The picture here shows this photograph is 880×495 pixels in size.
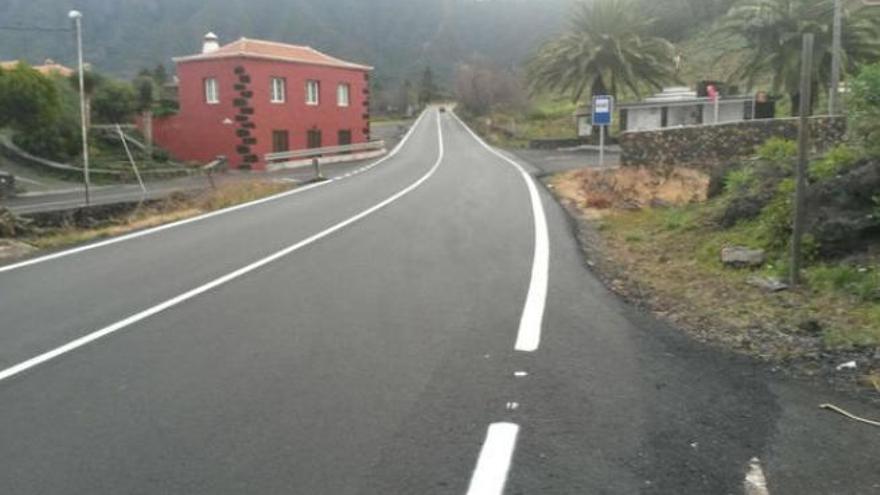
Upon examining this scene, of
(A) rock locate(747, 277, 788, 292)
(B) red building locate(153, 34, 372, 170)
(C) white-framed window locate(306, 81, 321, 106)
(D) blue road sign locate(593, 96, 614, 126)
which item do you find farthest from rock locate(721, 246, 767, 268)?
(C) white-framed window locate(306, 81, 321, 106)

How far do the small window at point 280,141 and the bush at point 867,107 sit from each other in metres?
37.0

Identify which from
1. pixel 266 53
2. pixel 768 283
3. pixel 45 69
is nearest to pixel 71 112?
pixel 45 69

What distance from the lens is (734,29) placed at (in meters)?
36.4

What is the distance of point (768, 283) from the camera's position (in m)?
A: 8.52

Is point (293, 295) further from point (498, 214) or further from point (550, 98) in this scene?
point (550, 98)

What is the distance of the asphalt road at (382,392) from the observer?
4340mm

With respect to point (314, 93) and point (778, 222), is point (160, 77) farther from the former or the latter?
point (778, 222)

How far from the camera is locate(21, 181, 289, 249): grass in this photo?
1747 centimetres

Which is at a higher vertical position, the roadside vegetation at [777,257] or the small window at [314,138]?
the small window at [314,138]

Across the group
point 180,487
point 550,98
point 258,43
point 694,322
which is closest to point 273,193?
point 694,322

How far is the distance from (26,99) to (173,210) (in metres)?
19.7

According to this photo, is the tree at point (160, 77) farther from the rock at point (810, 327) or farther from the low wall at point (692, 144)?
the rock at point (810, 327)

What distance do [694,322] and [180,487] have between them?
498 centimetres

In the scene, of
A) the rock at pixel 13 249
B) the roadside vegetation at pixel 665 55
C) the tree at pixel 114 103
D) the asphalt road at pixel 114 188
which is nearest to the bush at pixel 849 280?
the rock at pixel 13 249
